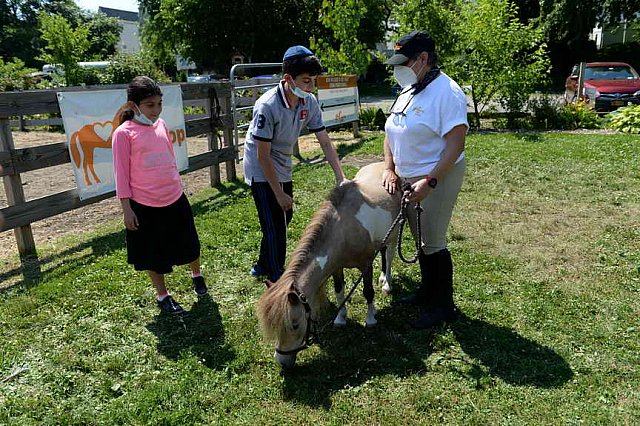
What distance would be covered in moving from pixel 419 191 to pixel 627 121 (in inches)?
431

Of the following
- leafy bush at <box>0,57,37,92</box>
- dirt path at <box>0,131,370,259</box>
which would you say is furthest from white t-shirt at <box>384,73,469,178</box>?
leafy bush at <box>0,57,37,92</box>

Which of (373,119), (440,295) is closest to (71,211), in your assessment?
(440,295)

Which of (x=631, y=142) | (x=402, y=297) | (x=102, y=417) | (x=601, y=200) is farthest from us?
(x=631, y=142)

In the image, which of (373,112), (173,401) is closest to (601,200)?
(173,401)

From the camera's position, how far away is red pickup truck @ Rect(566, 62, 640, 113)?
14.2m

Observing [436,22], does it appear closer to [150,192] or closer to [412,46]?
[412,46]

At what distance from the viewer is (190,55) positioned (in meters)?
29.1

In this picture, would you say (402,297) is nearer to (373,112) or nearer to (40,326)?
(40,326)

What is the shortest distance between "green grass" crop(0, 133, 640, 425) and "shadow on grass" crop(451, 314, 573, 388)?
13 mm

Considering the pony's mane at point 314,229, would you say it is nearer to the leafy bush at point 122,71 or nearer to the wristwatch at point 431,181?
the wristwatch at point 431,181

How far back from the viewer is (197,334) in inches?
149

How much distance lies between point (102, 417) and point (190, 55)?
28.9m

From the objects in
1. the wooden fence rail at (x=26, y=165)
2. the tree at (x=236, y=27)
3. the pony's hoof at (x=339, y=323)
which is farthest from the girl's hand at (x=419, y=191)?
the tree at (x=236, y=27)

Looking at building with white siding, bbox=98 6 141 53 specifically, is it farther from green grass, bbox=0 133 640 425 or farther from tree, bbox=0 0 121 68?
green grass, bbox=0 133 640 425
